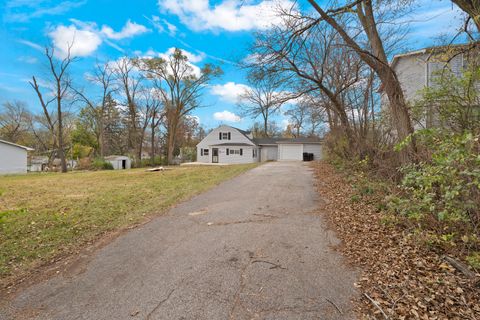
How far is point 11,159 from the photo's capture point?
22.4m

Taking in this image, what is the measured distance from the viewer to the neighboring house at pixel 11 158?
21.8m

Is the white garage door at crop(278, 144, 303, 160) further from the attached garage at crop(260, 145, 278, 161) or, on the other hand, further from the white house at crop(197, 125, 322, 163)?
the attached garage at crop(260, 145, 278, 161)

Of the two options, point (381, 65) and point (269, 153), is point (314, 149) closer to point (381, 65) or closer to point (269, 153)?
point (269, 153)

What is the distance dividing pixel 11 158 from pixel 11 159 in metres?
0.10

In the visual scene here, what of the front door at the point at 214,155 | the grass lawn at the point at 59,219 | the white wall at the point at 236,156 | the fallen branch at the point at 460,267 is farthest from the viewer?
the front door at the point at 214,155

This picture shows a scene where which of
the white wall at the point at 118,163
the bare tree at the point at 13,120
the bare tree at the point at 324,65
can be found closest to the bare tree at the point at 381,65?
the bare tree at the point at 324,65

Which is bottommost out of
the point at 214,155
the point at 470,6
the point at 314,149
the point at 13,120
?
the point at 214,155

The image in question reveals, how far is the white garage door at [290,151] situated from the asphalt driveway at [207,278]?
22539 millimetres

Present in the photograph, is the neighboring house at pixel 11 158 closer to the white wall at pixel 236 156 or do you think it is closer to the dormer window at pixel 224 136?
the white wall at pixel 236 156

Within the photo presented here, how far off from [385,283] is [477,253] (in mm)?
1118

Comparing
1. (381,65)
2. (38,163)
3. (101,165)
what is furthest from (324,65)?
(38,163)

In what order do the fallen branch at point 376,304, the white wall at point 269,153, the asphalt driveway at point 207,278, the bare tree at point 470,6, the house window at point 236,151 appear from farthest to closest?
the white wall at point 269,153 → the house window at point 236,151 → the bare tree at point 470,6 → the asphalt driveway at point 207,278 → the fallen branch at point 376,304

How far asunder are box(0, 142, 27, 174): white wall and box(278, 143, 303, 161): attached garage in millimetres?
26591

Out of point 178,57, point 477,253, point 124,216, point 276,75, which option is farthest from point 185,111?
point 477,253
